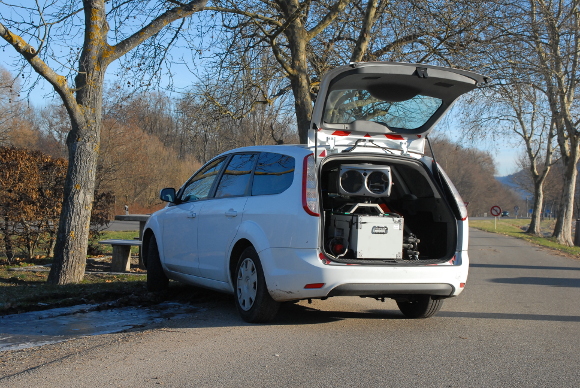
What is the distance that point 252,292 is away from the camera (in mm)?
5934

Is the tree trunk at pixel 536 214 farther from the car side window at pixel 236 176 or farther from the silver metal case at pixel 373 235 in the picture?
the silver metal case at pixel 373 235

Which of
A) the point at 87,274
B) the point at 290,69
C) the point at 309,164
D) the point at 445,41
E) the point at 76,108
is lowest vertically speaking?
the point at 87,274

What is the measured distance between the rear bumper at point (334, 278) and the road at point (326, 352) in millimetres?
380

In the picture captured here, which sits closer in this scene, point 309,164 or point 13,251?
point 309,164

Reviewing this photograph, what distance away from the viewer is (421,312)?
21.4ft

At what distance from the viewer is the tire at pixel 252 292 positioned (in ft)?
18.9

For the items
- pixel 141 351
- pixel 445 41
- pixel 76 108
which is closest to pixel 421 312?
pixel 141 351

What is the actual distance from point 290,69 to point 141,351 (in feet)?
30.9

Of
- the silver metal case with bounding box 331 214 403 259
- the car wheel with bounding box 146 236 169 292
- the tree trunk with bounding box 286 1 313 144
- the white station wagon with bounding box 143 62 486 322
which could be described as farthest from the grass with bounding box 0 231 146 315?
the tree trunk with bounding box 286 1 313 144

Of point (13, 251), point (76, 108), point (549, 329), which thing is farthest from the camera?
point (13, 251)

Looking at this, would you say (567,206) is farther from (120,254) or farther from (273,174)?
(273,174)

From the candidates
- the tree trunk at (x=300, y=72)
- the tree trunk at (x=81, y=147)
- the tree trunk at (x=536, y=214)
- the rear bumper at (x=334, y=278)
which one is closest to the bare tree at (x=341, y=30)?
the tree trunk at (x=300, y=72)

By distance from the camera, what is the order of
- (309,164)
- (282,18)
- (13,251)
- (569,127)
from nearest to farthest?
(309,164) → (13,251) → (282,18) → (569,127)

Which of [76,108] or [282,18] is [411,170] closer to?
[76,108]
